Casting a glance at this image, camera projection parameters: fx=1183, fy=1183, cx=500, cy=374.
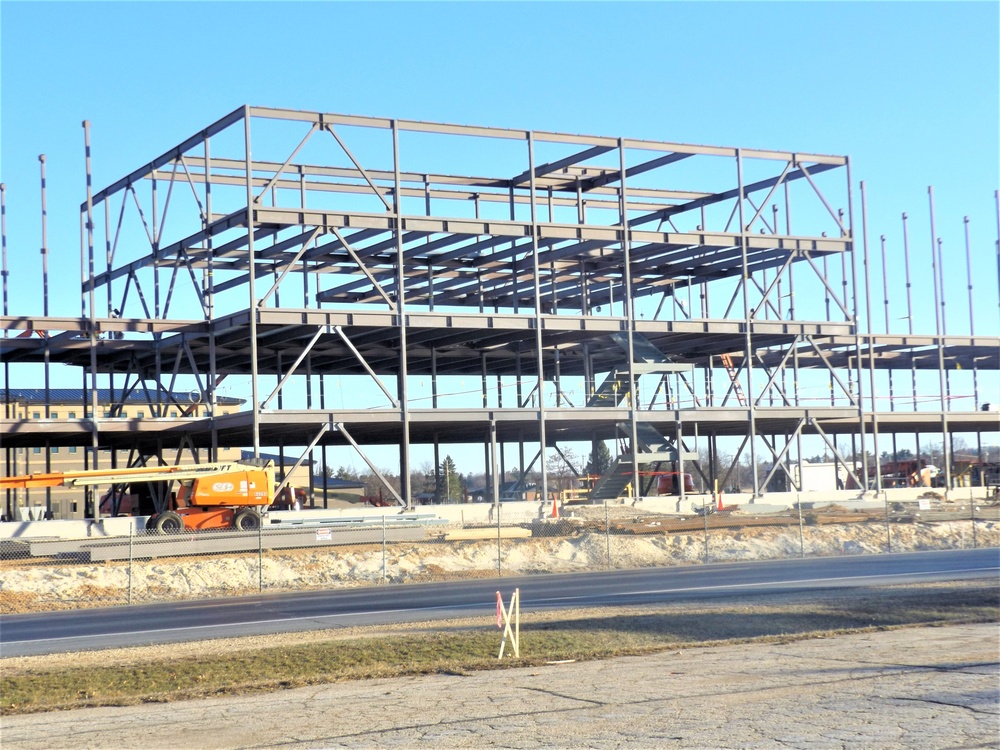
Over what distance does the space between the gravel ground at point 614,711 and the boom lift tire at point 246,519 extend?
25.2m

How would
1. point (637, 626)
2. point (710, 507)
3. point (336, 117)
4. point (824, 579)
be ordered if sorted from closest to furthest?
point (637, 626) < point (824, 579) < point (336, 117) < point (710, 507)

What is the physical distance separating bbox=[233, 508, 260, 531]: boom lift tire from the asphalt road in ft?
32.7

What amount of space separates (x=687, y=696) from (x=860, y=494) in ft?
146

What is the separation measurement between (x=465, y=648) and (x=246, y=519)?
77.6 ft

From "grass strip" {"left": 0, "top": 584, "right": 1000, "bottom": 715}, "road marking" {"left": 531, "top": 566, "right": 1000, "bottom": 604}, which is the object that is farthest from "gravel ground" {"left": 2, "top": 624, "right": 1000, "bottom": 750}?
"road marking" {"left": 531, "top": 566, "right": 1000, "bottom": 604}

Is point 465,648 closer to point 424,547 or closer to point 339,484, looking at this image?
point 424,547

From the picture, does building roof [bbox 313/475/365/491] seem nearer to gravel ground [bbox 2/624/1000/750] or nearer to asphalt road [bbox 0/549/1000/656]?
asphalt road [bbox 0/549/1000/656]

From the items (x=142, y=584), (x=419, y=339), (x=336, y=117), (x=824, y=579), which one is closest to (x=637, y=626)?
(x=824, y=579)

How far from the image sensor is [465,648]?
55.9 ft

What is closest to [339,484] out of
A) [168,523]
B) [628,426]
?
[628,426]

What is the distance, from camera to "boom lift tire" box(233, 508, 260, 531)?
38.9m

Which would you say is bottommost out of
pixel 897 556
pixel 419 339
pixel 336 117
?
pixel 897 556

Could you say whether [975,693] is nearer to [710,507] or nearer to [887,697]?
[887,697]

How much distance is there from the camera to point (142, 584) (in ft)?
98.8
